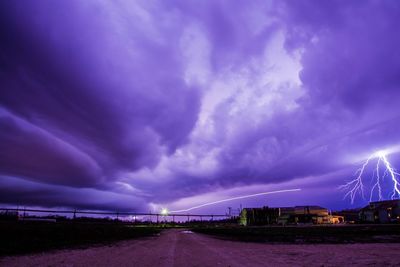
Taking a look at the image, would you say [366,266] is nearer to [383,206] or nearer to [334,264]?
[334,264]

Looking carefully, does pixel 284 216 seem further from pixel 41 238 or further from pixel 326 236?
pixel 41 238

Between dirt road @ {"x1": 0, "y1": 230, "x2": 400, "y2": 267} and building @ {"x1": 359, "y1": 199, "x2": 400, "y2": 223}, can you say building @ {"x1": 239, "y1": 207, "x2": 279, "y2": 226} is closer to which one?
building @ {"x1": 359, "y1": 199, "x2": 400, "y2": 223}

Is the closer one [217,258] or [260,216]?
[217,258]

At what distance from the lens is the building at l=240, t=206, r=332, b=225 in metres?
113

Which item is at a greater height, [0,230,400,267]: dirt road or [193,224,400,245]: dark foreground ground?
[0,230,400,267]: dirt road

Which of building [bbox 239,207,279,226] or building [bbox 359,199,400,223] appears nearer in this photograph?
building [bbox 359,199,400,223]

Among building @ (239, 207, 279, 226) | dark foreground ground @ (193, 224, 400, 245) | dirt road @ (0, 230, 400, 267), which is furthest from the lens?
building @ (239, 207, 279, 226)

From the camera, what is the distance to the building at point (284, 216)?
113375mm

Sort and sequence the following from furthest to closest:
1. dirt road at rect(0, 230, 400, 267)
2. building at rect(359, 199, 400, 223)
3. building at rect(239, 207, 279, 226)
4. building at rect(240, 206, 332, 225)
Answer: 1. building at rect(239, 207, 279, 226)
2. building at rect(240, 206, 332, 225)
3. building at rect(359, 199, 400, 223)
4. dirt road at rect(0, 230, 400, 267)

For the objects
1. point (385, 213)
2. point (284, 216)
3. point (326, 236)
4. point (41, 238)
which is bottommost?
point (326, 236)

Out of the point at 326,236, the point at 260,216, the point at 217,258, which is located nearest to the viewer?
the point at 217,258

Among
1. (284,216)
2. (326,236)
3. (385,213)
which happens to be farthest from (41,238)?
(284,216)

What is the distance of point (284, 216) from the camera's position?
11569cm

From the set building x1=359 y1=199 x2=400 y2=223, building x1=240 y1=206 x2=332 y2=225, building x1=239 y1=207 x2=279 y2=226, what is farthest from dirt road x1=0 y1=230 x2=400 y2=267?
building x1=239 y1=207 x2=279 y2=226
